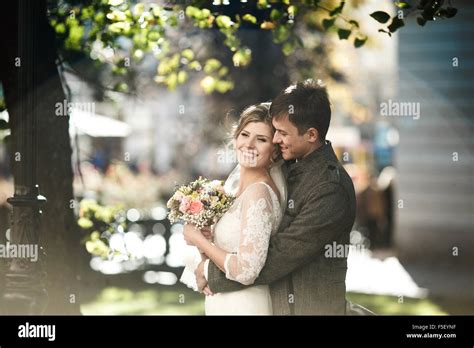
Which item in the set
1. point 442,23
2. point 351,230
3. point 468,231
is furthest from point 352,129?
point 351,230

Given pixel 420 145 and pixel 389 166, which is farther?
pixel 389 166

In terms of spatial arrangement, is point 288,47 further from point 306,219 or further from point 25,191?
point 25,191

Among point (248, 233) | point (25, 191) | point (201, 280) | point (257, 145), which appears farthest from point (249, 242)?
point (25, 191)

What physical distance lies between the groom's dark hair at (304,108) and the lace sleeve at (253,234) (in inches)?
20.6

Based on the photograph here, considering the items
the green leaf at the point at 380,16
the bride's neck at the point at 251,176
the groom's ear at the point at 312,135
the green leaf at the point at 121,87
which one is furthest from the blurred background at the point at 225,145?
the green leaf at the point at 380,16

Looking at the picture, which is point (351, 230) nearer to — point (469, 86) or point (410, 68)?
point (469, 86)

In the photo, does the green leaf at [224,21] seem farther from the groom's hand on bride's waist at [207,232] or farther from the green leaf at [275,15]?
the groom's hand on bride's waist at [207,232]

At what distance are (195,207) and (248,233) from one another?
432mm

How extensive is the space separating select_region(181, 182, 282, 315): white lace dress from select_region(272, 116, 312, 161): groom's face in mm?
302

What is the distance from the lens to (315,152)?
5594 mm

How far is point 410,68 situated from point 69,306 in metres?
4.00

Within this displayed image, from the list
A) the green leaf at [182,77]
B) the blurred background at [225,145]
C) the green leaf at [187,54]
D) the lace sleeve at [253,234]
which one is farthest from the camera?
the green leaf at [182,77]

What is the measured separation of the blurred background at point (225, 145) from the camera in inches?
258

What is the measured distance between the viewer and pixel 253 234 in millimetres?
5375
